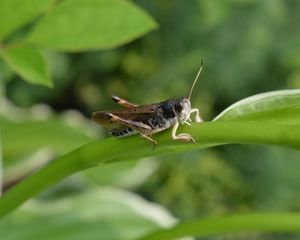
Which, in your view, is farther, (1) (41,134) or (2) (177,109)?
(1) (41,134)

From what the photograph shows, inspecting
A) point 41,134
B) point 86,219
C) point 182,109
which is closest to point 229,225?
point 182,109

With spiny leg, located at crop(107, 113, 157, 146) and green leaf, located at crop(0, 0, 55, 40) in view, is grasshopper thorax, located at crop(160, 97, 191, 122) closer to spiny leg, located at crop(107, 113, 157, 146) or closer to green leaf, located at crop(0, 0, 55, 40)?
spiny leg, located at crop(107, 113, 157, 146)

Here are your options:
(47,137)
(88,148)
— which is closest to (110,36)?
(88,148)

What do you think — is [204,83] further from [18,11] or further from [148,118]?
[148,118]

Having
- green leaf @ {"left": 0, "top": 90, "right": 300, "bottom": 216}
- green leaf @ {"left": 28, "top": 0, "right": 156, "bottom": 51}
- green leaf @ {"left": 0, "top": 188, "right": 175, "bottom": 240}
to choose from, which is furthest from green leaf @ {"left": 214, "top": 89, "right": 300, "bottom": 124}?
green leaf @ {"left": 0, "top": 188, "right": 175, "bottom": 240}

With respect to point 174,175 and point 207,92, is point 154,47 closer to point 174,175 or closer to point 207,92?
point 207,92
